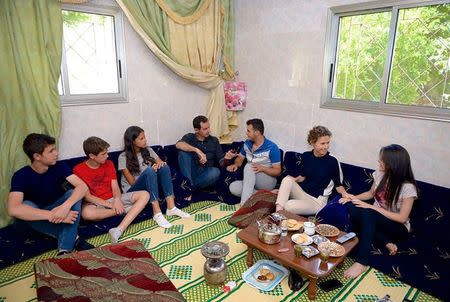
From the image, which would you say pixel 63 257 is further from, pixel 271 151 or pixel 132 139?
pixel 271 151

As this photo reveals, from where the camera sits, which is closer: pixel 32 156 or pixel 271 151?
pixel 32 156

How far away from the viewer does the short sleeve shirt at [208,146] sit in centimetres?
351

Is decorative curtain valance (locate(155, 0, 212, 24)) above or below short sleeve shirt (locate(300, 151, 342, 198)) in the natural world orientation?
above

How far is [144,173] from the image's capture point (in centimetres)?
288

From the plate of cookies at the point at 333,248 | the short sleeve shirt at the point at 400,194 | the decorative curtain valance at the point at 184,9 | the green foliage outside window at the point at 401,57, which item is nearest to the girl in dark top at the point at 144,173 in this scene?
the decorative curtain valance at the point at 184,9

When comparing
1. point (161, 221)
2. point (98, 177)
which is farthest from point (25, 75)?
point (161, 221)

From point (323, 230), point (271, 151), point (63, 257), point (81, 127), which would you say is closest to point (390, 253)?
point (323, 230)

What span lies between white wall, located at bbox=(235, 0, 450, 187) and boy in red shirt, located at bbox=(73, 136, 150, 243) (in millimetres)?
1903

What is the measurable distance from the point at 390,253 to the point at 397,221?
0.24 m

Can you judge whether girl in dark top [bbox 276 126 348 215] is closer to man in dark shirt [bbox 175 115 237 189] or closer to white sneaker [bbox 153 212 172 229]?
man in dark shirt [bbox 175 115 237 189]

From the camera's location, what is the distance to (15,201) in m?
2.23

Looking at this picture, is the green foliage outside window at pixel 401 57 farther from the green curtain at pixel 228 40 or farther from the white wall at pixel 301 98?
the green curtain at pixel 228 40

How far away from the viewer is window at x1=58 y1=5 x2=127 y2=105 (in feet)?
9.64

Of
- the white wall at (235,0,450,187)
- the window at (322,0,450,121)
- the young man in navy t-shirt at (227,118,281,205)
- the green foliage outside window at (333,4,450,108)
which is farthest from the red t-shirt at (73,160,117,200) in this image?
the green foliage outside window at (333,4,450,108)
